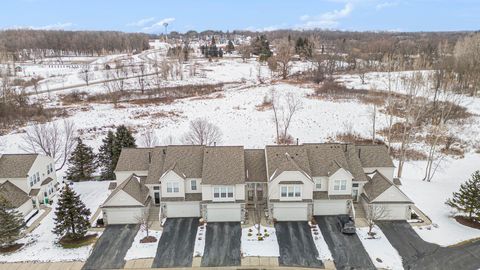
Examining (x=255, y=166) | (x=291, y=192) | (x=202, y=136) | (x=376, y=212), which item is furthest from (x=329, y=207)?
(x=202, y=136)

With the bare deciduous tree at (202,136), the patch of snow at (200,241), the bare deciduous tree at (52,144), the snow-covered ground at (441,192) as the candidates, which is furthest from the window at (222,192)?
the bare deciduous tree at (52,144)

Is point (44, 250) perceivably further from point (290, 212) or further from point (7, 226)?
point (290, 212)

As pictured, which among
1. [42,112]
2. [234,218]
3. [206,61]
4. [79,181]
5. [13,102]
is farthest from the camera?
[206,61]

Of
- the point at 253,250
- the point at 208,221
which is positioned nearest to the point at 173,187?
the point at 208,221

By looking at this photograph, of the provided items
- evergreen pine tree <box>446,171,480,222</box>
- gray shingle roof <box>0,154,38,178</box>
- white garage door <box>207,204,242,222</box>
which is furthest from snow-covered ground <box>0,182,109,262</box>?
evergreen pine tree <box>446,171,480,222</box>

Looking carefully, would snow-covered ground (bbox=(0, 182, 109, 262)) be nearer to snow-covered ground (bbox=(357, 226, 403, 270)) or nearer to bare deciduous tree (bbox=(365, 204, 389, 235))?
snow-covered ground (bbox=(357, 226, 403, 270))

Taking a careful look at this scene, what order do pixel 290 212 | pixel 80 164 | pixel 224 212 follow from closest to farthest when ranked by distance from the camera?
pixel 224 212
pixel 290 212
pixel 80 164

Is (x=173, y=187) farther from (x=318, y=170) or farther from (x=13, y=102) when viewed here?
(x=13, y=102)
